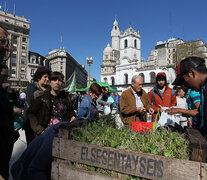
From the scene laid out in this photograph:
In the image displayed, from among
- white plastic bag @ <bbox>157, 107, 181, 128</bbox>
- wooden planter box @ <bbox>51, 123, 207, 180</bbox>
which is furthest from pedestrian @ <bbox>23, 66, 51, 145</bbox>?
white plastic bag @ <bbox>157, 107, 181, 128</bbox>

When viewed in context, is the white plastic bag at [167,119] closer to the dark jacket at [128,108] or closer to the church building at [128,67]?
the dark jacket at [128,108]

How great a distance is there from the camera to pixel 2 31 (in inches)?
67.1

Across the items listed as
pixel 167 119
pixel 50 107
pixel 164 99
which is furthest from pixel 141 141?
pixel 164 99

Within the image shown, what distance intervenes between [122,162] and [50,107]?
173 cm

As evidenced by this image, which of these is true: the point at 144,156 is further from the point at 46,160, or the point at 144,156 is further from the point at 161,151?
the point at 46,160

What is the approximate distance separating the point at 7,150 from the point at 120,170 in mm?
1353

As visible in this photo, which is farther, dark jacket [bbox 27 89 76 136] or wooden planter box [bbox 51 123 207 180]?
dark jacket [bbox 27 89 76 136]

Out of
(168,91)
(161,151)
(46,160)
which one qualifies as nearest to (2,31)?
(46,160)

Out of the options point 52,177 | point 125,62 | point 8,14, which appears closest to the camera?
point 52,177

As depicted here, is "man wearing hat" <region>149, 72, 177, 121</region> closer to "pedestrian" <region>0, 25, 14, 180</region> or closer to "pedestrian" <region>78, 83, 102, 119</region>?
"pedestrian" <region>78, 83, 102, 119</region>

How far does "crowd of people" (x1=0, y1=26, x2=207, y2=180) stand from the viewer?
1615 millimetres

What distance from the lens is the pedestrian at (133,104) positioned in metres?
3.46

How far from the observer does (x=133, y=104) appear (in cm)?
354

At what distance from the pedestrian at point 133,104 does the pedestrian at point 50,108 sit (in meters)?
1.15
